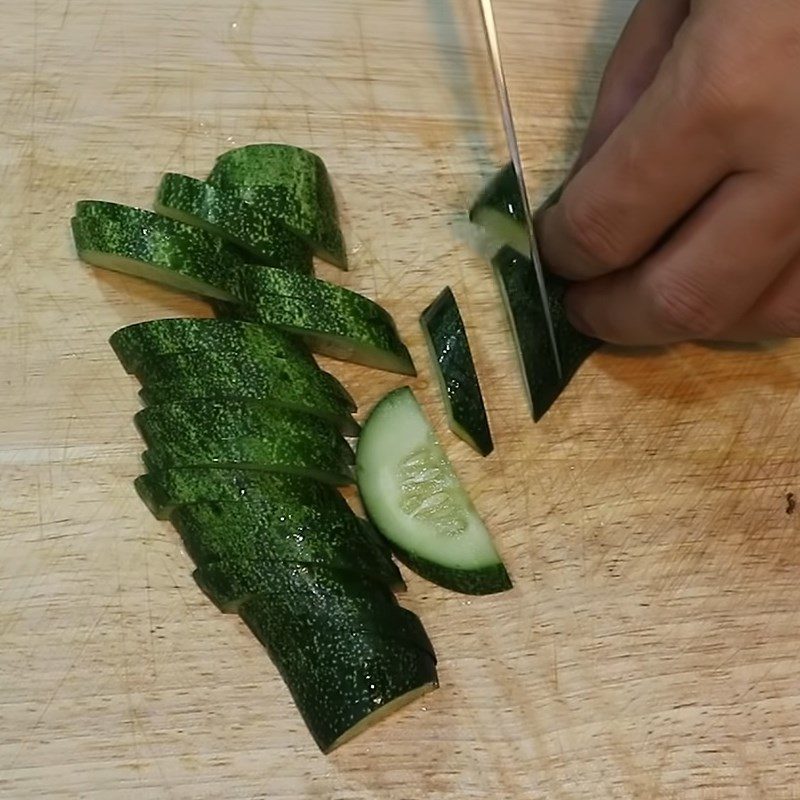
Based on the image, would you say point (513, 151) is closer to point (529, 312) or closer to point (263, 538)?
point (529, 312)

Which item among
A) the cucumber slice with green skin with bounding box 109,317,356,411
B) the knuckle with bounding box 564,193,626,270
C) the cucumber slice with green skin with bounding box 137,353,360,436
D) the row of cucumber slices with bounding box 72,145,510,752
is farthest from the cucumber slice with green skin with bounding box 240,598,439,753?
the knuckle with bounding box 564,193,626,270

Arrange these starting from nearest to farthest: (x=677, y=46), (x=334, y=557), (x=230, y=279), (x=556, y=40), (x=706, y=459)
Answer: (x=677, y=46)
(x=334, y=557)
(x=230, y=279)
(x=706, y=459)
(x=556, y=40)

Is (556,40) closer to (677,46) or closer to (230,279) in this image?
(677,46)

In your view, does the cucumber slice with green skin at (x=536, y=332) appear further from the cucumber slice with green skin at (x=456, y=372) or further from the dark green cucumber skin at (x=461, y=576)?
the dark green cucumber skin at (x=461, y=576)

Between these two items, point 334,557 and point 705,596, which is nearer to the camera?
point 334,557

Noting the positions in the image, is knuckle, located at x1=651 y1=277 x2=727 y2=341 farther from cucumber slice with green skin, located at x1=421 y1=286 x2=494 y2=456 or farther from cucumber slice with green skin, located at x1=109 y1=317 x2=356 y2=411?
cucumber slice with green skin, located at x1=109 y1=317 x2=356 y2=411

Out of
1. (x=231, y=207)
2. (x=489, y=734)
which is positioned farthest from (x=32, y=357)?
(x=489, y=734)

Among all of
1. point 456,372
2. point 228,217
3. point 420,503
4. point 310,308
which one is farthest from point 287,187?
point 420,503

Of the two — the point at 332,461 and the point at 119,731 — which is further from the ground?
the point at 332,461
